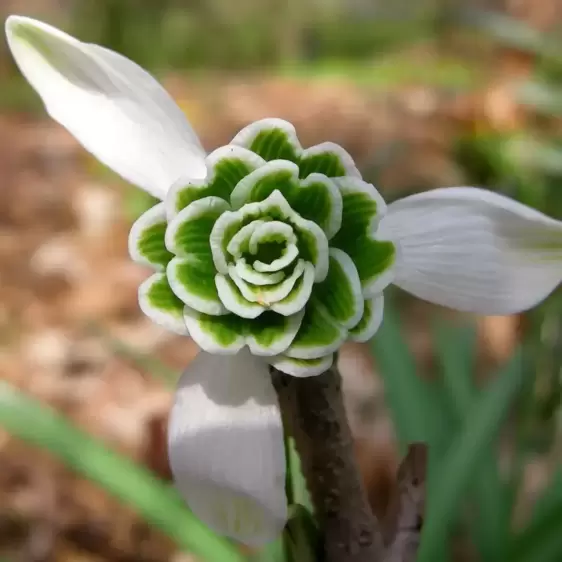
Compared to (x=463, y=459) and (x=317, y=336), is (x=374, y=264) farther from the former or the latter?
(x=463, y=459)

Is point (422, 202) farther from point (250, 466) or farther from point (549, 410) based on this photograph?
point (549, 410)

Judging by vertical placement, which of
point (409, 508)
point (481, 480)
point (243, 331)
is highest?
point (243, 331)

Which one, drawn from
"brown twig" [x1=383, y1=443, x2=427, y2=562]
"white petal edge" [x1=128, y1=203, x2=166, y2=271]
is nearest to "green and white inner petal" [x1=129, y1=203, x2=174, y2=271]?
"white petal edge" [x1=128, y1=203, x2=166, y2=271]

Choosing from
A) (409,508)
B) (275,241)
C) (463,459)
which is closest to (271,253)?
(275,241)

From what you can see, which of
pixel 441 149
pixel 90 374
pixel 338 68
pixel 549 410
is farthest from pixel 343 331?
pixel 338 68

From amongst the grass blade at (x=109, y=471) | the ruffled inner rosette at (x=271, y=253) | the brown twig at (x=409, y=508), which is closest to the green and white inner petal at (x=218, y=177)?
the ruffled inner rosette at (x=271, y=253)

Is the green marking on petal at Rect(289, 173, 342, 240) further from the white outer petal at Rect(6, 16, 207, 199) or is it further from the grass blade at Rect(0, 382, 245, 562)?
the grass blade at Rect(0, 382, 245, 562)

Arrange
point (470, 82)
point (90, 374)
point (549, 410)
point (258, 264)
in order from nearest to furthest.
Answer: point (258, 264) < point (549, 410) < point (90, 374) < point (470, 82)
